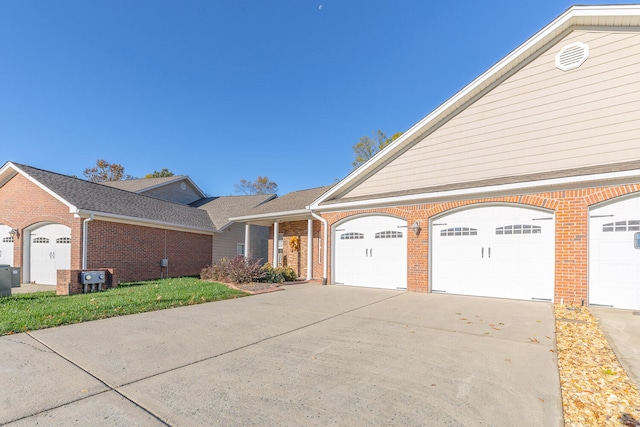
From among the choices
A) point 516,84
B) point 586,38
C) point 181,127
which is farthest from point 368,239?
point 181,127

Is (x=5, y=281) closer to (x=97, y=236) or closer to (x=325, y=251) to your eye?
(x=97, y=236)

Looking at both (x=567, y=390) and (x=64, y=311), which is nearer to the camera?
(x=567, y=390)

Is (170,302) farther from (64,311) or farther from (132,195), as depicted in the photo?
(132,195)

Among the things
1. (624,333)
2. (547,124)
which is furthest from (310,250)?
(624,333)

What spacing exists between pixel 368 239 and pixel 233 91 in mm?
13153

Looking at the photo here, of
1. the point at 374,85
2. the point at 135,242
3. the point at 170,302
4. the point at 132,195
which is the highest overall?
the point at 374,85

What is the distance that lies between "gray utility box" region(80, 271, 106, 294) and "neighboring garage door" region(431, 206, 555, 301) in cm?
1021

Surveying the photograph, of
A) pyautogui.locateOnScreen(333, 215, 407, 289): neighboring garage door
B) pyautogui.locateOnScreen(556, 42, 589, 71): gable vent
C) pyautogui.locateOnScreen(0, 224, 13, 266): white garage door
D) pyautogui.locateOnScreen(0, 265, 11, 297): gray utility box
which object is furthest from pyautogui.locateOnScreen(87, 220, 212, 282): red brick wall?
pyautogui.locateOnScreen(556, 42, 589, 71): gable vent

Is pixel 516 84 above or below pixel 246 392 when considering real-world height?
above

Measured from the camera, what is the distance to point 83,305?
729cm

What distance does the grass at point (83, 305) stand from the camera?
19.2 ft

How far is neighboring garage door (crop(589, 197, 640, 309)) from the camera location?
6.86m

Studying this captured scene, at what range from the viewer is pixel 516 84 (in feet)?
29.8

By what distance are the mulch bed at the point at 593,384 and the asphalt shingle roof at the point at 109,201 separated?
14.3 m
